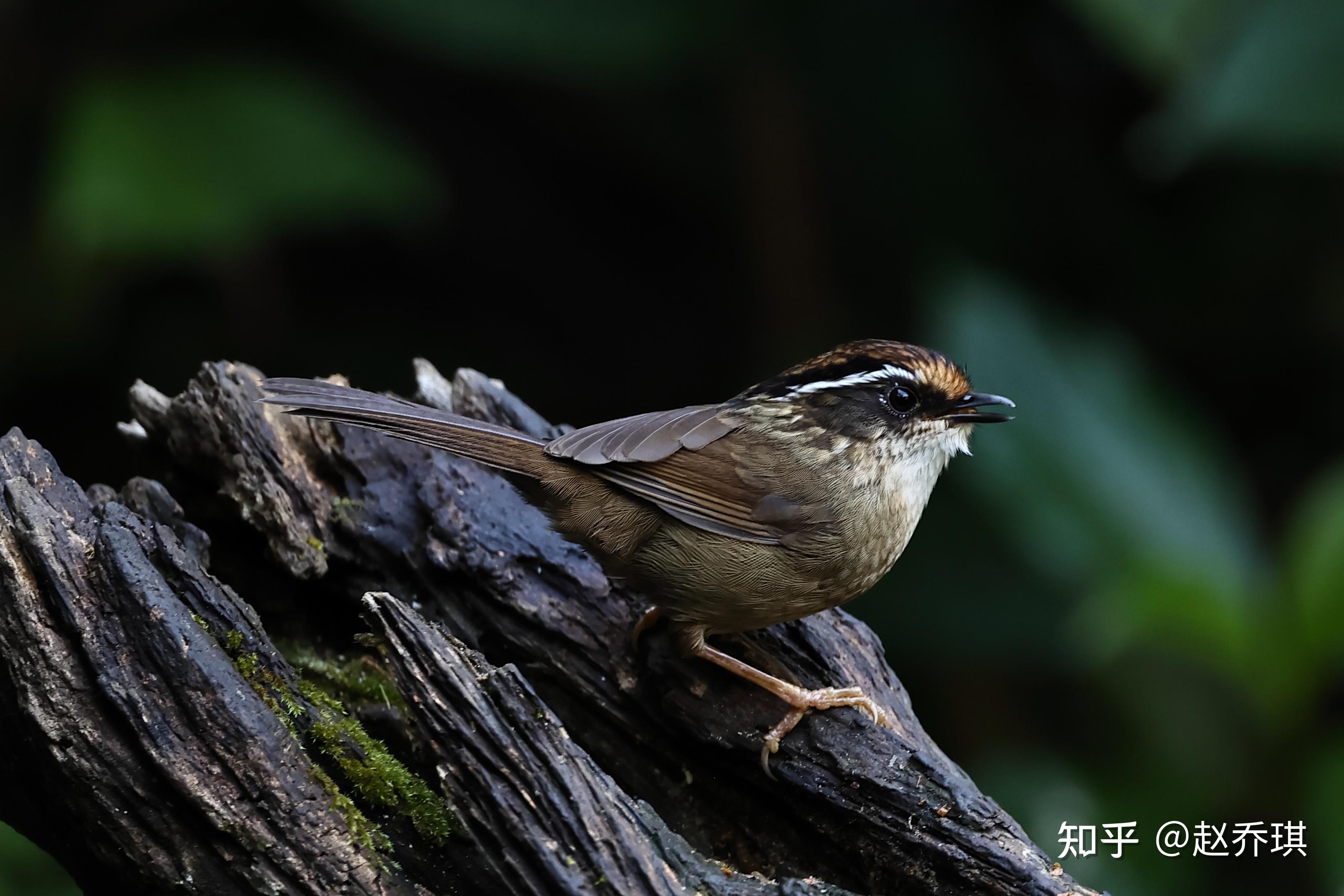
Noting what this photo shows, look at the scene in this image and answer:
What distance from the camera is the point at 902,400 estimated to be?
3832mm

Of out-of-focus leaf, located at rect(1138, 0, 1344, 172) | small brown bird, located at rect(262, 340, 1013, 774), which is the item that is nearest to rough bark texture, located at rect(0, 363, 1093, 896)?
small brown bird, located at rect(262, 340, 1013, 774)

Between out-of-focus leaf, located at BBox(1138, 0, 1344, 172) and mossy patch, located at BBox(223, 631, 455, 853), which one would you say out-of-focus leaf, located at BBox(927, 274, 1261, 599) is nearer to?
out-of-focus leaf, located at BBox(1138, 0, 1344, 172)

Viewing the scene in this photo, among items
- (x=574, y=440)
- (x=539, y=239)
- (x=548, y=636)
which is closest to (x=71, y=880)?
A: (x=548, y=636)

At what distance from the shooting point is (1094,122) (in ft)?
23.9

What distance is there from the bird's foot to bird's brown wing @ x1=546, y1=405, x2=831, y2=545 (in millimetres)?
420

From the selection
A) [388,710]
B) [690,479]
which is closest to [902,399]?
[690,479]

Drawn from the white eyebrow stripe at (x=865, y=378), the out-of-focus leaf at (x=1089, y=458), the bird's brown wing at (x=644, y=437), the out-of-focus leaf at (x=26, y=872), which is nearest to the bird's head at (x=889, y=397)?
the white eyebrow stripe at (x=865, y=378)

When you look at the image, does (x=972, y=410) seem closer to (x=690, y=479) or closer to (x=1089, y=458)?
(x=690, y=479)

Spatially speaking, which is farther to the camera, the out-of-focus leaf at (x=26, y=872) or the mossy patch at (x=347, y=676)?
the out-of-focus leaf at (x=26, y=872)

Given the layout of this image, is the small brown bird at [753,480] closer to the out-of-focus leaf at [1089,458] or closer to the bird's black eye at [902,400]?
the bird's black eye at [902,400]

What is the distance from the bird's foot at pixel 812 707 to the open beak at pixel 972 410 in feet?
2.85

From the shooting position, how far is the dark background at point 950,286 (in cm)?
496

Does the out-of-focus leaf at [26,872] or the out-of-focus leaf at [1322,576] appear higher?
the out-of-focus leaf at [1322,576]

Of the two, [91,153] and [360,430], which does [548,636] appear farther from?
[91,153]
